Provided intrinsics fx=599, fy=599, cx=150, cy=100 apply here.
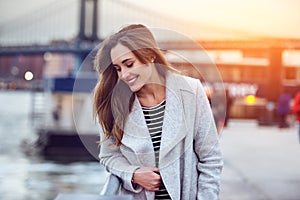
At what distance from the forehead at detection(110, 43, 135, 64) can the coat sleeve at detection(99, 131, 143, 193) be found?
0.44 feet

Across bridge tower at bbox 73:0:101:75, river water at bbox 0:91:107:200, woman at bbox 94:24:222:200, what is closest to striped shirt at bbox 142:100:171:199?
woman at bbox 94:24:222:200

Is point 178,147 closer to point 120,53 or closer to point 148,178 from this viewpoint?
point 148,178

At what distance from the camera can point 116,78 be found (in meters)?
1.03

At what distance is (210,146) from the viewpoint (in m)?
1.06

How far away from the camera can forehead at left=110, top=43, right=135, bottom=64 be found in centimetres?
100

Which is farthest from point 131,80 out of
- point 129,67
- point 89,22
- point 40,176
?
point 89,22

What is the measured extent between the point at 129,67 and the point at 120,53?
28mm

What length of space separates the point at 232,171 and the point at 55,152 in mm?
3126

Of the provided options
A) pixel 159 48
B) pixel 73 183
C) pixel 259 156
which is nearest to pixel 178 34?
pixel 159 48

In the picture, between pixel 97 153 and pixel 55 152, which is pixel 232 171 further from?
pixel 97 153

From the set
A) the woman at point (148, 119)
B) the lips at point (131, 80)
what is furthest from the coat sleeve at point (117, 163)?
the lips at point (131, 80)

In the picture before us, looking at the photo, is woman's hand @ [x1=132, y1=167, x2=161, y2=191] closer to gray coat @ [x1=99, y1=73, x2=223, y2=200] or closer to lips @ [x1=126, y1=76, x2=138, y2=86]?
gray coat @ [x1=99, y1=73, x2=223, y2=200]

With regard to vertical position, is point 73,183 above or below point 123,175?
below

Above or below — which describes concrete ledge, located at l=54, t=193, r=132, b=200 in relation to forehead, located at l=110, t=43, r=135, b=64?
below
